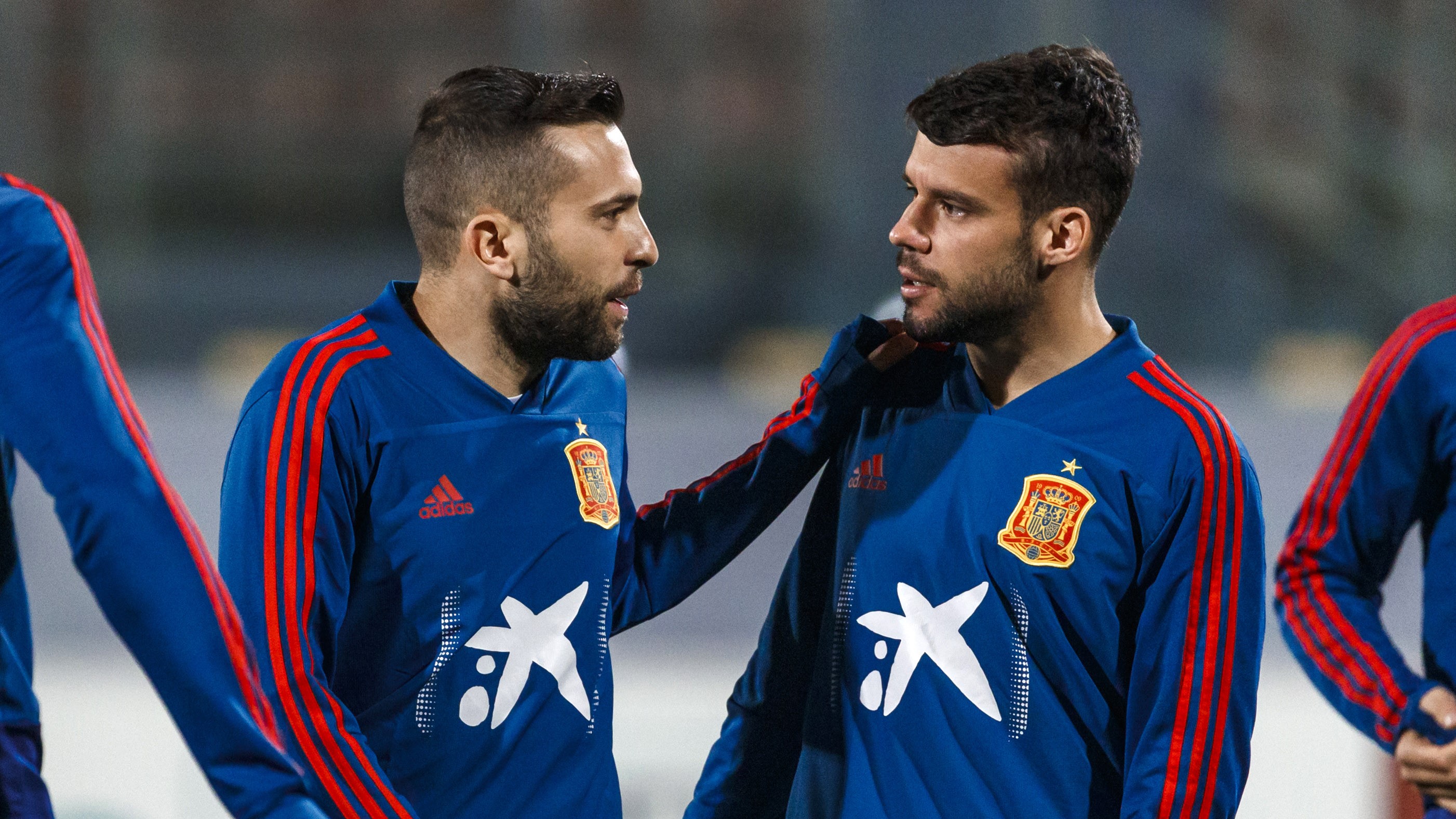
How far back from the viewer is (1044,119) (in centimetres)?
189

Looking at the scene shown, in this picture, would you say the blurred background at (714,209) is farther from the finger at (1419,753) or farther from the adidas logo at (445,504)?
the finger at (1419,753)

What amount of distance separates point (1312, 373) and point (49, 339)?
228 inches

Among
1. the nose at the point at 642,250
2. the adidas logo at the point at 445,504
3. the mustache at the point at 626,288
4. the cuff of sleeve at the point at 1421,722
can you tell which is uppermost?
the nose at the point at 642,250

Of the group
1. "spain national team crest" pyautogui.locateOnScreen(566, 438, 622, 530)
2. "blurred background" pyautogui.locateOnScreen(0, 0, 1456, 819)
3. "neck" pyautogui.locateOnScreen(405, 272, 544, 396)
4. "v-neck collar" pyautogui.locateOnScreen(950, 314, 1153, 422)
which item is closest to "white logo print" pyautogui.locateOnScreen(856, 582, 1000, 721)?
"v-neck collar" pyautogui.locateOnScreen(950, 314, 1153, 422)

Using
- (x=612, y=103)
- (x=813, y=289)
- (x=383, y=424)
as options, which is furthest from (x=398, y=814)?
(x=813, y=289)

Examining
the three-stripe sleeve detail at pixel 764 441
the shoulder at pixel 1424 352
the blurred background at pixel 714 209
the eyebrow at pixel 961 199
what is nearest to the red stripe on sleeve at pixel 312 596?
the three-stripe sleeve detail at pixel 764 441

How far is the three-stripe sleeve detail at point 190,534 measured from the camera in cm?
112

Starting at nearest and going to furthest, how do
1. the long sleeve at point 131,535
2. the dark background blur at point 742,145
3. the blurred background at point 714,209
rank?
the long sleeve at point 131,535 → the blurred background at point 714,209 → the dark background blur at point 742,145

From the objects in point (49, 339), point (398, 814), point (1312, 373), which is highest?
point (1312, 373)

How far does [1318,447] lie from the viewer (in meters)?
4.65

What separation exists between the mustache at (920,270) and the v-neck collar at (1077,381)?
18 cm

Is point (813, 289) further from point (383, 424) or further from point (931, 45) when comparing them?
point (383, 424)

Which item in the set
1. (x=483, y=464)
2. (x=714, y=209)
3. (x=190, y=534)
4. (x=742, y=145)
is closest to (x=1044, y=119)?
(x=483, y=464)

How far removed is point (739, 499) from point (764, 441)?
9 centimetres
